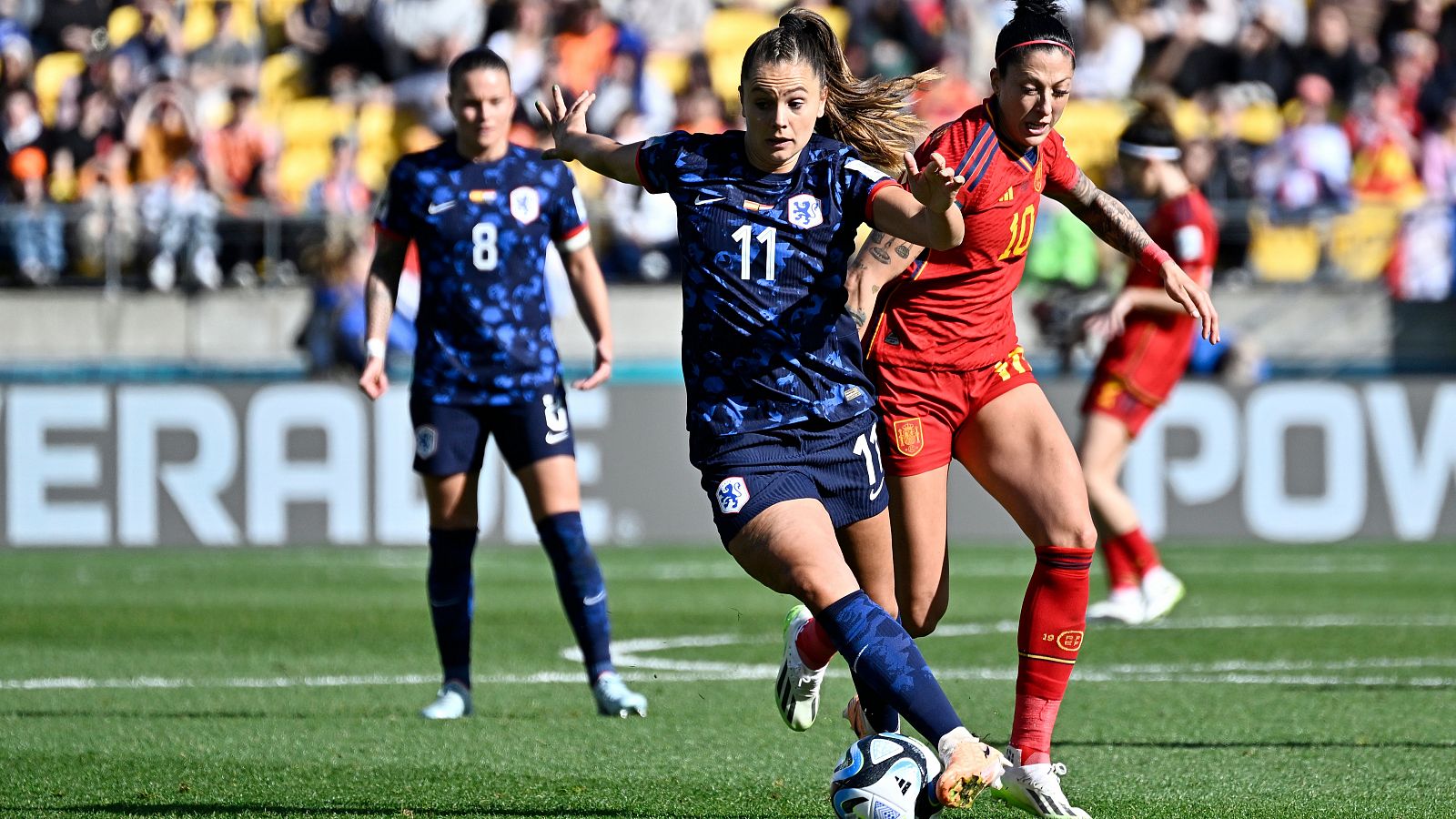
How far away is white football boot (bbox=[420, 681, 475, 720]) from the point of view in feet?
23.7

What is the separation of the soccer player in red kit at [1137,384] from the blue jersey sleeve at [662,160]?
5.38 metres

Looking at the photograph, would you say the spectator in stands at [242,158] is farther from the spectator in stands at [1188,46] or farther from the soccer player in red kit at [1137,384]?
the soccer player in red kit at [1137,384]

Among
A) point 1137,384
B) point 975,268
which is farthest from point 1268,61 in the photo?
point 975,268

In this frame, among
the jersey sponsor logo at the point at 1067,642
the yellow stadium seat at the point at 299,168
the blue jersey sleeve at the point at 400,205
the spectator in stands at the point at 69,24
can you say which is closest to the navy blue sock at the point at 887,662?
the jersey sponsor logo at the point at 1067,642

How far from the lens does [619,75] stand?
1859cm

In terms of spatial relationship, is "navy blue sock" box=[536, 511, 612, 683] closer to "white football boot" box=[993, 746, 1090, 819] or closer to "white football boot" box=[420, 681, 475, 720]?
"white football boot" box=[420, 681, 475, 720]

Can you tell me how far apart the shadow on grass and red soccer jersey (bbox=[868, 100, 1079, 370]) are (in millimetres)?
1494

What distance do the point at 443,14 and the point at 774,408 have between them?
49.3 ft

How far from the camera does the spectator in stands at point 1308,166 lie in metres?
17.6

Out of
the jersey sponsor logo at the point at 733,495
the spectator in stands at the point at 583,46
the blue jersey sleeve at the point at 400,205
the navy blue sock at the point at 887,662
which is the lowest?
the navy blue sock at the point at 887,662

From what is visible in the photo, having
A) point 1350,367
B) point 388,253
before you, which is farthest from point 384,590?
point 1350,367

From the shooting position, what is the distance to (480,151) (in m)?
7.54

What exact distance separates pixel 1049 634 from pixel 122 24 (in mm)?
16836

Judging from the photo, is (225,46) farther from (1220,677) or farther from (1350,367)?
(1220,677)
